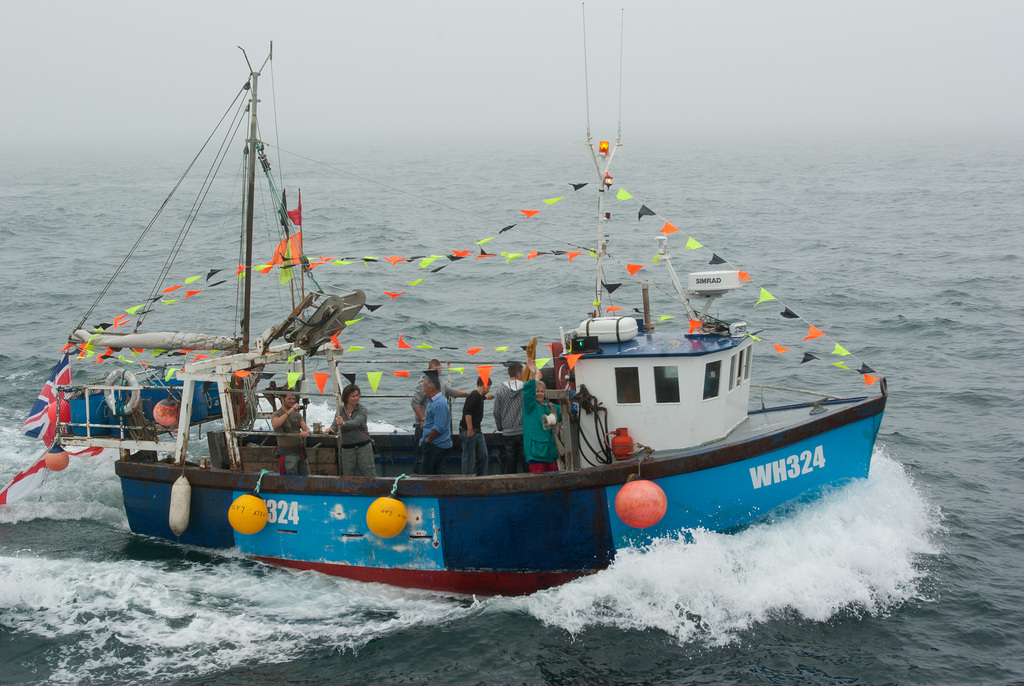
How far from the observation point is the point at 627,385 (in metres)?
10.9

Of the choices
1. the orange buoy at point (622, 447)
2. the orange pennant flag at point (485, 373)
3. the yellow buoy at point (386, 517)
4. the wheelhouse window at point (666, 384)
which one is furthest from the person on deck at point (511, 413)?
the yellow buoy at point (386, 517)

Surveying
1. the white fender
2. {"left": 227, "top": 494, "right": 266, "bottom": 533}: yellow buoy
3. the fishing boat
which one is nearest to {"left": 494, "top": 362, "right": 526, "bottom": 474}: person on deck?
the fishing boat

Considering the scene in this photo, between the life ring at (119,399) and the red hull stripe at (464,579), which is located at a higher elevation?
the life ring at (119,399)

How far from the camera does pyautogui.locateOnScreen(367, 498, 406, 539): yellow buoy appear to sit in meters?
10.3

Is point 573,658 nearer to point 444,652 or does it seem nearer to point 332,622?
point 444,652

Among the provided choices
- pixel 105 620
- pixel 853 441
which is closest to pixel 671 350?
pixel 853 441

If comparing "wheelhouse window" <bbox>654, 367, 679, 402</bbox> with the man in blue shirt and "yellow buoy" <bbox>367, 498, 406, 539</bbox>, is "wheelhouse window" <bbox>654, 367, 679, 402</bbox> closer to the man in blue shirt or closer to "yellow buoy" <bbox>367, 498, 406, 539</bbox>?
the man in blue shirt

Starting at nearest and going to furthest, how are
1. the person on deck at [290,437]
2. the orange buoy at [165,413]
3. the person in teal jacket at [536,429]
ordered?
the person in teal jacket at [536,429] → the person on deck at [290,437] → the orange buoy at [165,413]

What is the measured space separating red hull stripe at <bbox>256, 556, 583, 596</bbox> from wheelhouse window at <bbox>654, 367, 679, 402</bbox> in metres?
2.44

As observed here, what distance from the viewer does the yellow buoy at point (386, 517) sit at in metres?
10.3

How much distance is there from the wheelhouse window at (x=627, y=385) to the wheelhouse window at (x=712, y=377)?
0.87 metres

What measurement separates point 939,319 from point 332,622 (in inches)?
764

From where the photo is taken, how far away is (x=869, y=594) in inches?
409

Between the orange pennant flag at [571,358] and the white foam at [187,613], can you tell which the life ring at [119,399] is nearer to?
the white foam at [187,613]
